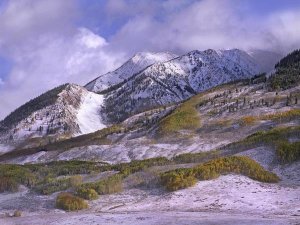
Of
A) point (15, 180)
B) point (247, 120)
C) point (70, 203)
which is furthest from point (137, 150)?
point (70, 203)

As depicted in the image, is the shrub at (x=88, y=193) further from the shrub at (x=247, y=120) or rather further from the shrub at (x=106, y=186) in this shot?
the shrub at (x=247, y=120)

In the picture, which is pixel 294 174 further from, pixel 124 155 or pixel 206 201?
pixel 124 155

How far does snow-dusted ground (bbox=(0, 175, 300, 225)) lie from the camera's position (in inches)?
1073

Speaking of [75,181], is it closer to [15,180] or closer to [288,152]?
[15,180]

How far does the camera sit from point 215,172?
37219mm

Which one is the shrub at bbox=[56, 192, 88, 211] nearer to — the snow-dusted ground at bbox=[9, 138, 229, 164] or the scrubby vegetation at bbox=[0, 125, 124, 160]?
the snow-dusted ground at bbox=[9, 138, 229, 164]

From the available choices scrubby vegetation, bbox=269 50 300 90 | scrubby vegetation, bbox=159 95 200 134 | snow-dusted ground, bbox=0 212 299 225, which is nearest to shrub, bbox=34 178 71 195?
snow-dusted ground, bbox=0 212 299 225

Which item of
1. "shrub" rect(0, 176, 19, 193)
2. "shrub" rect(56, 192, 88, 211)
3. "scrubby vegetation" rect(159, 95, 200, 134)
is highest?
"scrubby vegetation" rect(159, 95, 200, 134)

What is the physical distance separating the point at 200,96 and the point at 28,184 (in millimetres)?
131298

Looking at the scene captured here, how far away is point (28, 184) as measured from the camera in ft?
148

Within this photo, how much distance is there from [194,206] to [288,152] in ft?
43.5

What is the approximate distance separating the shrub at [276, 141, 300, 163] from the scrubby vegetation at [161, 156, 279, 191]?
337cm

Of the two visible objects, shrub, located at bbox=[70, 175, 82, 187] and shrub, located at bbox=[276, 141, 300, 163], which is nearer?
shrub, located at bbox=[70, 175, 82, 187]

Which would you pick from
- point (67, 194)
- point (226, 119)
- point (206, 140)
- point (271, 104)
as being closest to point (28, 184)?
point (67, 194)
